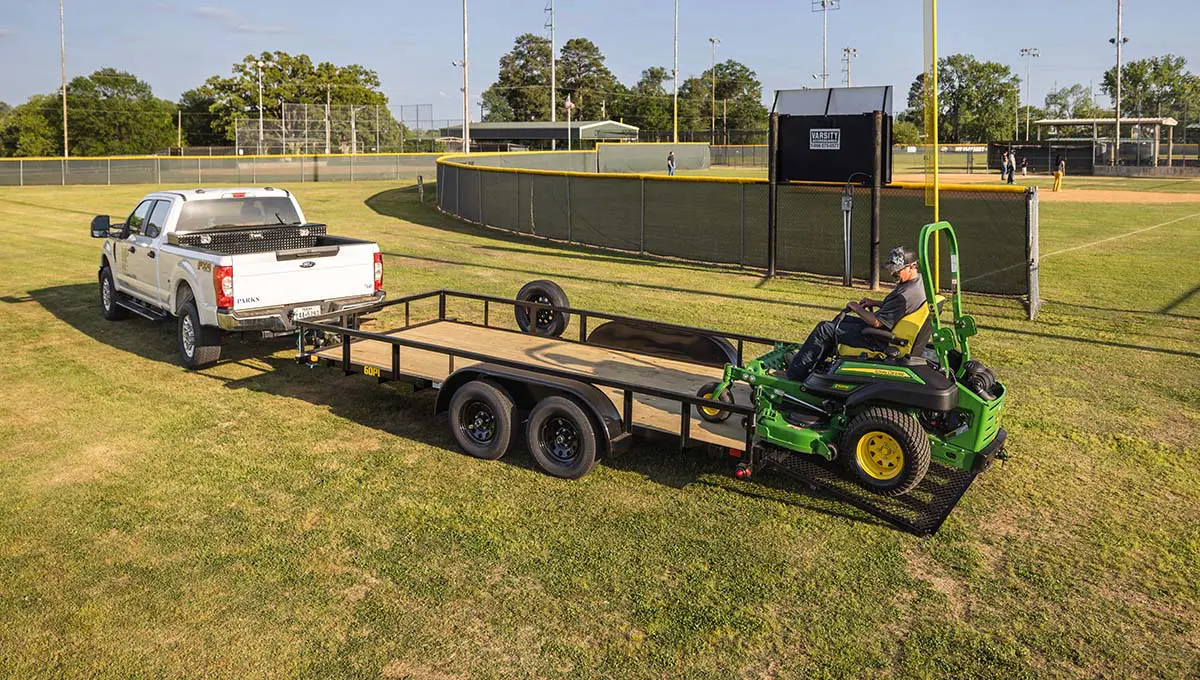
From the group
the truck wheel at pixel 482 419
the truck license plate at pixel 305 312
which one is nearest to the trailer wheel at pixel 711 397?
the truck wheel at pixel 482 419

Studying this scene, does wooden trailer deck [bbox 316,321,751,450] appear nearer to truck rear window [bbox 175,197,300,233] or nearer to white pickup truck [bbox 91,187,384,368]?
white pickup truck [bbox 91,187,384,368]

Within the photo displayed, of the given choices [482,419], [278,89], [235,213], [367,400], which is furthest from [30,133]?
[482,419]

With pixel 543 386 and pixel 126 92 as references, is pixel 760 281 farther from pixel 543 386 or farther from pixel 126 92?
pixel 126 92

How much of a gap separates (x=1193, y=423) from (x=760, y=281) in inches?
362

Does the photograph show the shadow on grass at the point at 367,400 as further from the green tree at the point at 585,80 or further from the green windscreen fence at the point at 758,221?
the green tree at the point at 585,80

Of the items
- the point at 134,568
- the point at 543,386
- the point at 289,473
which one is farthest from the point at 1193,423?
the point at 134,568

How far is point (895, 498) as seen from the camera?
22.1ft

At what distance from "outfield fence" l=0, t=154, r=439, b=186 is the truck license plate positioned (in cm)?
3914

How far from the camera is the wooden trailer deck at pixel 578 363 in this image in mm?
7492

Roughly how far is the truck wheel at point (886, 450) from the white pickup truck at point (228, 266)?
5.76 meters

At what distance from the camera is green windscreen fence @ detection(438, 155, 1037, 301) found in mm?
15609

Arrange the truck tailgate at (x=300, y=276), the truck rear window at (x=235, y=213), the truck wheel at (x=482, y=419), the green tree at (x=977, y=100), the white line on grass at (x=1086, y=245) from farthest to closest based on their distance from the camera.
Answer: the green tree at (x=977, y=100) → the white line on grass at (x=1086, y=245) → the truck rear window at (x=235, y=213) → the truck tailgate at (x=300, y=276) → the truck wheel at (x=482, y=419)

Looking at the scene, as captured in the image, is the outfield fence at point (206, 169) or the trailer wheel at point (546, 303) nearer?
the trailer wheel at point (546, 303)

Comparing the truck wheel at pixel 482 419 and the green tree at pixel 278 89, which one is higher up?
the green tree at pixel 278 89
